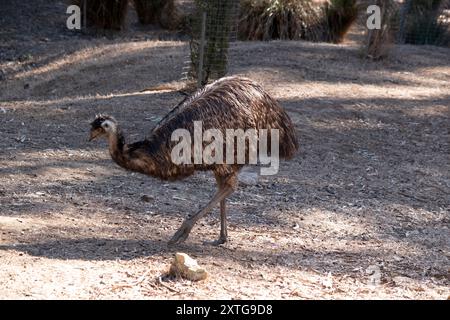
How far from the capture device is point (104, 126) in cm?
490

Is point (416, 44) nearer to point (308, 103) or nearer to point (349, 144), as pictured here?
point (308, 103)

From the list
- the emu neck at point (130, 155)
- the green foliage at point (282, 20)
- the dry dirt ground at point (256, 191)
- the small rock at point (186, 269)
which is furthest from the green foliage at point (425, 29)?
the small rock at point (186, 269)

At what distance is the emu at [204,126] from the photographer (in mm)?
4938

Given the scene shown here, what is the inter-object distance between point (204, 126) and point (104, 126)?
592 mm

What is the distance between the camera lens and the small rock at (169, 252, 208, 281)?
4586mm

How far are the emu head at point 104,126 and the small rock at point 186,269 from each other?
33.2 inches

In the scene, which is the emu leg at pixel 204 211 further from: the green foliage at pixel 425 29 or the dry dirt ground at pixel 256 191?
the green foliage at pixel 425 29

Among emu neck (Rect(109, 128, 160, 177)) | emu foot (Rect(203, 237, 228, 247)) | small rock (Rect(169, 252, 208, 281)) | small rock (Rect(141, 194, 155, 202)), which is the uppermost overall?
emu neck (Rect(109, 128, 160, 177))

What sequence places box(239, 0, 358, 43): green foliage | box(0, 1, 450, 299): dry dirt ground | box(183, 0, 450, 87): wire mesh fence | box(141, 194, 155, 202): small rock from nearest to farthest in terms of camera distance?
1. box(0, 1, 450, 299): dry dirt ground
2. box(141, 194, 155, 202): small rock
3. box(183, 0, 450, 87): wire mesh fence
4. box(239, 0, 358, 43): green foliage

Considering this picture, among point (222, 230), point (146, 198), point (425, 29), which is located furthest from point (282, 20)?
point (222, 230)

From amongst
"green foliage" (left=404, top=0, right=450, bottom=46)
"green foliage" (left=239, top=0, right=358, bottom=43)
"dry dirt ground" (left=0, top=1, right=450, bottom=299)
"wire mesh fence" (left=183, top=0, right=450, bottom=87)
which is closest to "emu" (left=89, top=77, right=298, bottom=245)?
"dry dirt ground" (left=0, top=1, right=450, bottom=299)

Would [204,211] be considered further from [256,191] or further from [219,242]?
[256,191]

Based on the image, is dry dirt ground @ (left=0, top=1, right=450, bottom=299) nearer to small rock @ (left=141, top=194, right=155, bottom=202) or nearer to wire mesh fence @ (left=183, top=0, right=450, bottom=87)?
small rock @ (left=141, top=194, right=155, bottom=202)

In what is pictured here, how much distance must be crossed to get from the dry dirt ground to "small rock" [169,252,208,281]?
64mm
